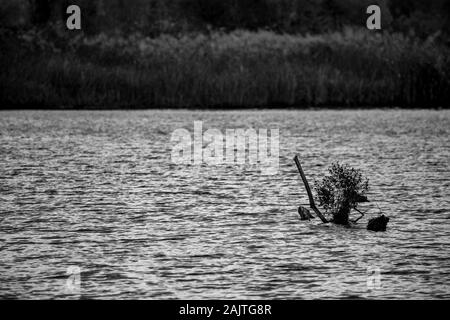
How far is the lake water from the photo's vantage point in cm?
1310

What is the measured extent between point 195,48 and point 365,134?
11.9m

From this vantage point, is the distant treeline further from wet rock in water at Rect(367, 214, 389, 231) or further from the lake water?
wet rock in water at Rect(367, 214, 389, 231)

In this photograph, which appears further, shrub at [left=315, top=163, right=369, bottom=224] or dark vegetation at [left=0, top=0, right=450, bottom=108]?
dark vegetation at [left=0, top=0, right=450, bottom=108]

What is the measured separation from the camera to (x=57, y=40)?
44.1 meters

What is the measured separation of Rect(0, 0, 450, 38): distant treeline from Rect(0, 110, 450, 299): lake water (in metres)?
25.2

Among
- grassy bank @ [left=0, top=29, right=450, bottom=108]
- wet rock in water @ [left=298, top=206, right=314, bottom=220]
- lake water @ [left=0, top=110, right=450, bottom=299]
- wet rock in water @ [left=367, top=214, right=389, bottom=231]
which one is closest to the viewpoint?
lake water @ [left=0, top=110, right=450, bottom=299]

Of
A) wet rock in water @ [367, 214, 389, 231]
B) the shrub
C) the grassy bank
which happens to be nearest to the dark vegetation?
the grassy bank

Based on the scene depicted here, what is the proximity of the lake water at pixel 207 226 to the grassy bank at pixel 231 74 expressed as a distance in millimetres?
8392

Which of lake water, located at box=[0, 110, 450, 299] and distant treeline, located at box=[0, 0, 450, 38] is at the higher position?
distant treeline, located at box=[0, 0, 450, 38]

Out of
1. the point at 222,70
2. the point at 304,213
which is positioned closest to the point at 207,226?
the point at 304,213

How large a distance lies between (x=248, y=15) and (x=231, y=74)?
24.6 metres

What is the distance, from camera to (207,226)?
1697cm
